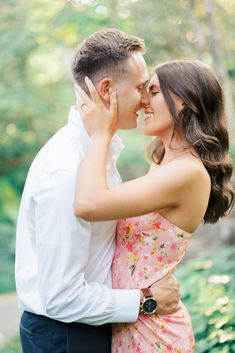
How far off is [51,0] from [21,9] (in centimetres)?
69

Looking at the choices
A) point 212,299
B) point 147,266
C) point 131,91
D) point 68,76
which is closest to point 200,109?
point 131,91

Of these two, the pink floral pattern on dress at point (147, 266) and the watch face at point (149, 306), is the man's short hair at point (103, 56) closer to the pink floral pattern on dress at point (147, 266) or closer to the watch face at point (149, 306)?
the pink floral pattern on dress at point (147, 266)

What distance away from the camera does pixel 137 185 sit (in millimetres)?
2148

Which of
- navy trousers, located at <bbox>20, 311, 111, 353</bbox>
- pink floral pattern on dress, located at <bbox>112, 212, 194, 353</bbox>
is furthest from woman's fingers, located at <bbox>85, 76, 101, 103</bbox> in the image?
navy trousers, located at <bbox>20, 311, 111, 353</bbox>

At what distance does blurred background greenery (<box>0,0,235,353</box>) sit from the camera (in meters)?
4.56

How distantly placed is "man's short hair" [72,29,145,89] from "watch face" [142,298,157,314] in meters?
0.82

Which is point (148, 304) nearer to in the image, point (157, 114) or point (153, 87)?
point (157, 114)

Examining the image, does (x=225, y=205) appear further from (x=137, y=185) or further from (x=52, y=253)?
(x=52, y=253)

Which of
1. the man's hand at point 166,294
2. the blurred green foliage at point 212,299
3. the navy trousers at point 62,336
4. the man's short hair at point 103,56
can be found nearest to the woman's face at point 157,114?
the man's short hair at point 103,56

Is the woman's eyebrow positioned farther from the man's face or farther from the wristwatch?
the wristwatch

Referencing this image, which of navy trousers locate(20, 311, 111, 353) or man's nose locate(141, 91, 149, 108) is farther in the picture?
man's nose locate(141, 91, 149, 108)

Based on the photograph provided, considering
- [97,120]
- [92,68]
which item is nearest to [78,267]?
[97,120]

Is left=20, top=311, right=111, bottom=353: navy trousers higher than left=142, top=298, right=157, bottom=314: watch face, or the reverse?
left=142, top=298, right=157, bottom=314: watch face

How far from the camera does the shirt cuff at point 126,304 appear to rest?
7.16 feet
